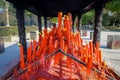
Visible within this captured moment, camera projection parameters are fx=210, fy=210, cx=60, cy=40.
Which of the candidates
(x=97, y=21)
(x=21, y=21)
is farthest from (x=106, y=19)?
(x=21, y=21)

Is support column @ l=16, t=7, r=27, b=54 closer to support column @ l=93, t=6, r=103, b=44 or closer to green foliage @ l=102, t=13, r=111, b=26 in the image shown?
support column @ l=93, t=6, r=103, b=44

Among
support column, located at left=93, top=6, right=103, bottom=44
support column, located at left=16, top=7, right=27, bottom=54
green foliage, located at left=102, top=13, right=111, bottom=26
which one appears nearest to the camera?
support column, located at left=16, top=7, right=27, bottom=54

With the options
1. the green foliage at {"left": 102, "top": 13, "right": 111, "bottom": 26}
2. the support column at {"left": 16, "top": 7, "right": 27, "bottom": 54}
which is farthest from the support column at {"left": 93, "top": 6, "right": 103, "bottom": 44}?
the green foliage at {"left": 102, "top": 13, "right": 111, "bottom": 26}

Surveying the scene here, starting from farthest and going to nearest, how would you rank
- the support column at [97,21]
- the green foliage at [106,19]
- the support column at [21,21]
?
the green foliage at [106,19]
the support column at [97,21]
the support column at [21,21]

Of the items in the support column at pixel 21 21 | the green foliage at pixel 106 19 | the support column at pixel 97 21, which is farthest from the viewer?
the green foliage at pixel 106 19

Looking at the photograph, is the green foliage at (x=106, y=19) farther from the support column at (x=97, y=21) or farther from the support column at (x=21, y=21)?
the support column at (x=21, y=21)

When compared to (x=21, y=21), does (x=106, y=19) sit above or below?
above

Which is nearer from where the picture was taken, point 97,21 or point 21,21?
point 21,21

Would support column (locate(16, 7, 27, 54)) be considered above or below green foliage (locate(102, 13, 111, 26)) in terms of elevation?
below

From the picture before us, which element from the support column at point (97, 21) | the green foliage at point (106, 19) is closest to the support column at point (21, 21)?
the support column at point (97, 21)

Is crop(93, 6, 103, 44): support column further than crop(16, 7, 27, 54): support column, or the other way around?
crop(93, 6, 103, 44): support column

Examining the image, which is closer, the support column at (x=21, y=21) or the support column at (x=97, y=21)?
the support column at (x=21, y=21)

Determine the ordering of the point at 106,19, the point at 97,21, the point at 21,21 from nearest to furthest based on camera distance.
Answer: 1. the point at 21,21
2. the point at 97,21
3. the point at 106,19

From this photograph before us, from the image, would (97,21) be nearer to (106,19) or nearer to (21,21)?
(21,21)
